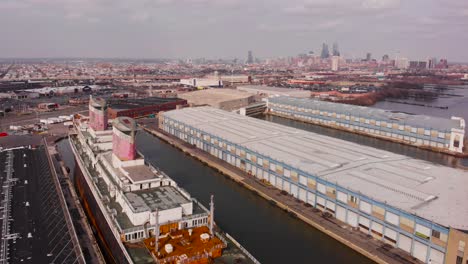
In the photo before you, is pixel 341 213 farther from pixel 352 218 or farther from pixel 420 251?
pixel 420 251

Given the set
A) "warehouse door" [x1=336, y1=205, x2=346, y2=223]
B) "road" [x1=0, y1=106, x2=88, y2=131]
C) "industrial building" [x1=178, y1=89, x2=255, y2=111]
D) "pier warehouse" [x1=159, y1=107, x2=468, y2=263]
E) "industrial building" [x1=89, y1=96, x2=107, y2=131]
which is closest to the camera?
"pier warehouse" [x1=159, y1=107, x2=468, y2=263]

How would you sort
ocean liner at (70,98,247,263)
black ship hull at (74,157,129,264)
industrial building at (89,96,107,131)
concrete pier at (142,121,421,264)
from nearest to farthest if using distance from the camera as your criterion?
1. ocean liner at (70,98,247,263)
2. black ship hull at (74,157,129,264)
3. concrete pier at (142,121,421,264)
4. industrial building at (89,96,107,131)

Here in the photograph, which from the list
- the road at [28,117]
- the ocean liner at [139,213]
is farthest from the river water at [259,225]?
the road at [28,117]

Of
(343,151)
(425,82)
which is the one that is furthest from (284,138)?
(425,82)

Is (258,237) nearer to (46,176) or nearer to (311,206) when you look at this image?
(311,206)

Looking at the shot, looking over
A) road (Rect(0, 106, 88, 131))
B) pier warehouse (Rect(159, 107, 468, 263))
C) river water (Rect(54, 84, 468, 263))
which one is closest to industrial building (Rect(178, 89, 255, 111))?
road (Rect(0, 106, 88, 131))

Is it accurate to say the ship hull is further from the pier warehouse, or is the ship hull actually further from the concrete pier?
the pier warehouse

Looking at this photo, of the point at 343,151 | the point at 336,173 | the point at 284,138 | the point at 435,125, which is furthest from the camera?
the point at 435,125

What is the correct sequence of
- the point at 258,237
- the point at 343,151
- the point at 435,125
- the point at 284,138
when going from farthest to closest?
1. the point at 435,125
2. the point at 284,138
3. the point at 343,151
4. the point at 258,237
